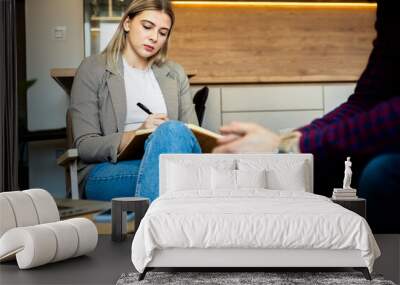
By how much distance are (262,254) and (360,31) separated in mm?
1537

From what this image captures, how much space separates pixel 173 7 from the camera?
12.5 ft

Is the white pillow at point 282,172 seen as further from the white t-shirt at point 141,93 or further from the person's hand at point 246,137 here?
the white t-shirt at point 141,93

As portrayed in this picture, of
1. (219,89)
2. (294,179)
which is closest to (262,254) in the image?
(294,179)

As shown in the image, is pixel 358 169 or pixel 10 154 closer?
pixel 358 169

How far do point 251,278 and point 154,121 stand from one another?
1.16m

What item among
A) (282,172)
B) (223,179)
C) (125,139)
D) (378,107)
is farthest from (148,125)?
(378,107)

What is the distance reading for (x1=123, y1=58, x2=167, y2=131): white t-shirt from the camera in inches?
146

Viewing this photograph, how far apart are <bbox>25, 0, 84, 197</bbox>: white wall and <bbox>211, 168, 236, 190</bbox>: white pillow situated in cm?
84

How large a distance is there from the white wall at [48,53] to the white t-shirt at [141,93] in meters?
0.31

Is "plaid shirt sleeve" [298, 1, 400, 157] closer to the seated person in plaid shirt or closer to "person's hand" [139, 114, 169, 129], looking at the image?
the seated person in plaid shirt

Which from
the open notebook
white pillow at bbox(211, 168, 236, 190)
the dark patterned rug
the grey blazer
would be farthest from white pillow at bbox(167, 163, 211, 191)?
the dark patterned rug

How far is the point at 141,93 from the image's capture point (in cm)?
375

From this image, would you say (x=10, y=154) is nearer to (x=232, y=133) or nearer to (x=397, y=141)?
(x=232, y=133)

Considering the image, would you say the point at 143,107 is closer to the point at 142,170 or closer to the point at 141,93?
the point at 141,93
